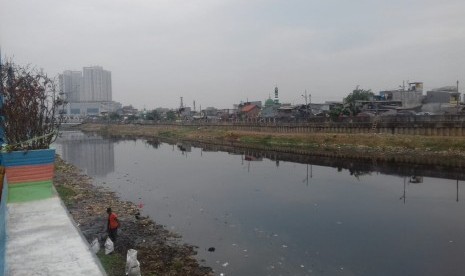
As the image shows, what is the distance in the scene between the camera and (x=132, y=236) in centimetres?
1309

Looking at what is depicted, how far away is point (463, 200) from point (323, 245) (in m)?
11.2

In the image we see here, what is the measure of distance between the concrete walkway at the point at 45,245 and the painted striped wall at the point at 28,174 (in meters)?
0.75

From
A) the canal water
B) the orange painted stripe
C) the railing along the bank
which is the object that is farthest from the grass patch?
the railing along the bank

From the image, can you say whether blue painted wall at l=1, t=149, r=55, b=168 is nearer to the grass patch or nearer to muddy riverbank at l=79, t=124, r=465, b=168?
the grass patch

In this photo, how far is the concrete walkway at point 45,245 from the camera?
6.91 metres

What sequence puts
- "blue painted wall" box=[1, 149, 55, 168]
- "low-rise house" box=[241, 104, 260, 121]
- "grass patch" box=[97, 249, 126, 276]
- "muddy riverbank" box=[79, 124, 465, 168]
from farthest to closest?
"low-rise house" box=[241, 104, 260, 121]
"muddy riverbank" box=[79, 124, 465, 168]
"blue painted wall" box=[1, 149, 55, 168]
"grass patch" box=[97, 249, 126, 276]

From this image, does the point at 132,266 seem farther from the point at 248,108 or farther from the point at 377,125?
the point at 248,108

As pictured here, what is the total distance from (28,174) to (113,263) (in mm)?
4191

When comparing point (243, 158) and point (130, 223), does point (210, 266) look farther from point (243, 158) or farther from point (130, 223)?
point (243, 158)

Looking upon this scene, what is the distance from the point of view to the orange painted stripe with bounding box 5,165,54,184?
1108 centimetres

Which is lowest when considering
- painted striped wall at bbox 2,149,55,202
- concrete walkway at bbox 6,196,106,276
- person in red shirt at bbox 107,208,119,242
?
person in red shirt at bbox 107,208,119,242

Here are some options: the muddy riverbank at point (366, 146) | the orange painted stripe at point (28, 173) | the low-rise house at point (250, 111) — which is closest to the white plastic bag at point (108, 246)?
the orange painted stripe at point (28, 173)

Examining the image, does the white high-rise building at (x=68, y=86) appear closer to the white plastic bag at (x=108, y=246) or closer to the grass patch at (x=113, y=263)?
the white plastic bag at (x=108, y=246)

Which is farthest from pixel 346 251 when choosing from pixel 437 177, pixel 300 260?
pixel 437 177
